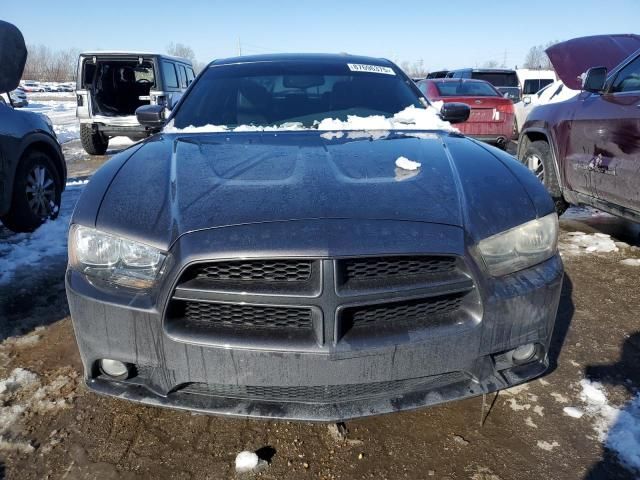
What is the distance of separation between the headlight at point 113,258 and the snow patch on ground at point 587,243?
3.72 metres

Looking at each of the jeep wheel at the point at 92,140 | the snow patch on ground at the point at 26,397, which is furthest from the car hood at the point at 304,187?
the jeep wheel at the point at 92,140

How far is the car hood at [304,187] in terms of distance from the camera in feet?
5.70

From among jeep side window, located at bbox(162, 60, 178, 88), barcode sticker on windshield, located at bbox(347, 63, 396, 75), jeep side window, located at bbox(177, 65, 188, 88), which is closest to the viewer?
barcode sticker on windshield, located at bbox(347, 63, 396, 75)

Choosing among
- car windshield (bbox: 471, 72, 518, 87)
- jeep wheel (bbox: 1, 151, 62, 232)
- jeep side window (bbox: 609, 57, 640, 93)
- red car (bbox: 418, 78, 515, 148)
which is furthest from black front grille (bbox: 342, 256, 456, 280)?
car windshield (bbox: 471, 72, 518, 87)

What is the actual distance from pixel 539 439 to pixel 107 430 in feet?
5.94

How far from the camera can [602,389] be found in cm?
231

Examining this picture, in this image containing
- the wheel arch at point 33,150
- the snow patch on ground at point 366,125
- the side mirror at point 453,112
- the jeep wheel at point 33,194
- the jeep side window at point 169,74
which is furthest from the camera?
the jeep side window at point 169,74

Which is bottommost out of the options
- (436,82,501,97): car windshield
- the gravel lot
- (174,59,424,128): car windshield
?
the gravel lot

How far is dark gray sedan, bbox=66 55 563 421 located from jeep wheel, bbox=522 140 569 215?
3002mm

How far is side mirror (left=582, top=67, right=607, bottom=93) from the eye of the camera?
3.88 m

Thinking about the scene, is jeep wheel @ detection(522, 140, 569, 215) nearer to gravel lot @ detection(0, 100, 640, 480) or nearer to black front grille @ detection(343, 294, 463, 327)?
gravel lot @ detection(0, 100, 640, 480)

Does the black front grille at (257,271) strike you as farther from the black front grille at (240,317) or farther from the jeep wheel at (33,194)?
the jeep wheel at (33,194)

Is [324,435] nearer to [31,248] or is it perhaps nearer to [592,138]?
[592,138]

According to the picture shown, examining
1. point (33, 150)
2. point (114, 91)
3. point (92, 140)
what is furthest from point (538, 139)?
point (114, 91)
